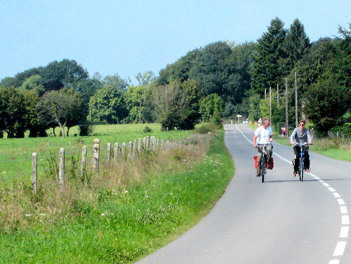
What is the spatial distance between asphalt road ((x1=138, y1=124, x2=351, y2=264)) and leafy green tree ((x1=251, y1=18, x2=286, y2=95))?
117281 mm

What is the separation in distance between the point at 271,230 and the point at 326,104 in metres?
42.5

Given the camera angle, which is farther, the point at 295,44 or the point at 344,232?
the point at 295,44

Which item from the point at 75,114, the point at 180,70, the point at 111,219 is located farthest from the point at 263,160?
the point at 180,70

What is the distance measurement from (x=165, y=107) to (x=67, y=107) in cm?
2060

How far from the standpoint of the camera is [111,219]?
11.7 m

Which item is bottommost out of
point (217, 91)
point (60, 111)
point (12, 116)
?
point (12, 116)

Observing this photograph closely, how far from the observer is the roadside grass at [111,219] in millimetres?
9203

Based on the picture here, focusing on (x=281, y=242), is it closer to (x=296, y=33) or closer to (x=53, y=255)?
(x=53, y=255)

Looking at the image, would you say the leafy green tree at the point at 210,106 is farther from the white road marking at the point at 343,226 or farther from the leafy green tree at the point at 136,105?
the white road marking at the point at 343,226

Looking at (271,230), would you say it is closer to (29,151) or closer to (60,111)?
(29,151)

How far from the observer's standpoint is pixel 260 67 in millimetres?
137250

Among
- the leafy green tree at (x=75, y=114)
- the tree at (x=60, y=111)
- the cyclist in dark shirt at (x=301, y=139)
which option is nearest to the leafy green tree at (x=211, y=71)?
the leafy green tree at (x=75, y=114)

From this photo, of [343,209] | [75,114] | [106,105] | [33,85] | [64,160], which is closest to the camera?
[343,209]

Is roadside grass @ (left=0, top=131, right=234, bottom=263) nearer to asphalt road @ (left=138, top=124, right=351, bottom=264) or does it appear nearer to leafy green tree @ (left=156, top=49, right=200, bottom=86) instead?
asphalt road @ (left=138, top=124, right=351, bottom=264)
